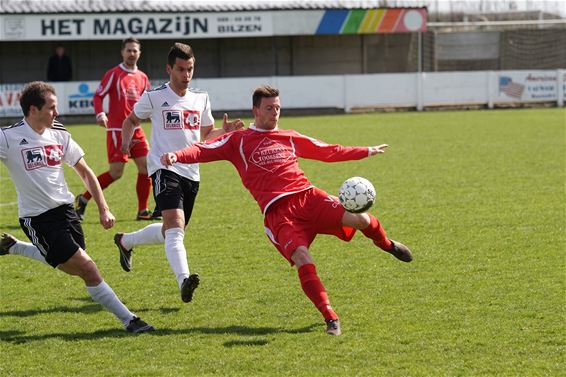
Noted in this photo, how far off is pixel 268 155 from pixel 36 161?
4.97 feet

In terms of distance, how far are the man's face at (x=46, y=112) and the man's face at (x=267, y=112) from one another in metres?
1.35

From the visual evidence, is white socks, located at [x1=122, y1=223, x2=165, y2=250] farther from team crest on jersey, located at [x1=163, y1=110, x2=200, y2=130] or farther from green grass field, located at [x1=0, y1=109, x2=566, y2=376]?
team crest on jersey, located at [x1=163, y1=110, x2=200, y2=130]

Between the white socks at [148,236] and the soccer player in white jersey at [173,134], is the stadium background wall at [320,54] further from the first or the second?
the white socks at [148,236]

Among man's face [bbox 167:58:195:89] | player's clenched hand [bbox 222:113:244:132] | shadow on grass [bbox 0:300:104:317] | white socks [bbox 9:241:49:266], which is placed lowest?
shadow on grass [bbox 0:300:104:317]

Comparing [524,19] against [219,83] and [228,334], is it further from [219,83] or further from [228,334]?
[228,334]

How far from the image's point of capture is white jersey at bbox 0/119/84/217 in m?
6.06

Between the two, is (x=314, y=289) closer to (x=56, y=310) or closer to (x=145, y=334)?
(x=145, y=334)

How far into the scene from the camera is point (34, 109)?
19.7ft

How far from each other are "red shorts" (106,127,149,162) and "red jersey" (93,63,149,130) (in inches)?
5.0

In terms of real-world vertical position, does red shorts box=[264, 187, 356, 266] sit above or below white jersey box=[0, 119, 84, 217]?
below

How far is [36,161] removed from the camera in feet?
20.0

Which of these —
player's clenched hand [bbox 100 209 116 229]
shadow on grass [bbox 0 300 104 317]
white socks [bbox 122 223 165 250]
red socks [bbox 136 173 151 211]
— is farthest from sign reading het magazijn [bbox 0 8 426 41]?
player's clenched hand [bbox 100 209 116 229]

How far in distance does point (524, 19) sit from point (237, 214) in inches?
1356

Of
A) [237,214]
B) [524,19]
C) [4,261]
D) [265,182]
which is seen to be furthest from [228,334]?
[524,19]
